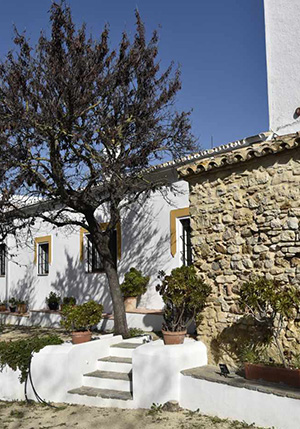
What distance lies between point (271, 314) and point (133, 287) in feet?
18.7

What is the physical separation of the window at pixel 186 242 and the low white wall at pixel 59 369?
357 centimetres

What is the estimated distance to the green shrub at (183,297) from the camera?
22.0ft

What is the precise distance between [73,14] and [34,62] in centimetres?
134

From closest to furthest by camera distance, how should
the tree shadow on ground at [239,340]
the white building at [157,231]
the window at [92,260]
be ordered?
→ the tree shadow on ground at [239,340] → the white building at [157,231] → the window at [92,260]

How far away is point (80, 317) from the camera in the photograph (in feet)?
26.2

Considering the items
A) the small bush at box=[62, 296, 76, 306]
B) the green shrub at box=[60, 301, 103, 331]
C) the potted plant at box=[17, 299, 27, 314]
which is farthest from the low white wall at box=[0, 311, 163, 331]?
the green shrub at box=[60, 301, 103, 331]

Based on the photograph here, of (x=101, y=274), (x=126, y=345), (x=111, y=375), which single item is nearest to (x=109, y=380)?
(x=111, y=375)

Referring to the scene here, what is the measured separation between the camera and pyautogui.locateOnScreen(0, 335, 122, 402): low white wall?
7191 mm

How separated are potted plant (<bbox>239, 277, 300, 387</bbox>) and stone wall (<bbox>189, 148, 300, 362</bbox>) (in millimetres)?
165

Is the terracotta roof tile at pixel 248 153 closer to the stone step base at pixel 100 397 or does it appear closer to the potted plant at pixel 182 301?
the potted plant at pixel 182 301

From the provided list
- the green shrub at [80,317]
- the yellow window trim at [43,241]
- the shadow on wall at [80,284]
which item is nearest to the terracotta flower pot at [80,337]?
the green shrub at [80,317]

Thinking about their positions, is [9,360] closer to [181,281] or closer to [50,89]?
[181,281]

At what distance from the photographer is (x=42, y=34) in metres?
9.06

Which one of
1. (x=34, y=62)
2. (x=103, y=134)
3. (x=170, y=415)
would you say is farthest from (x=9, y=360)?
(x=34, y=62)
